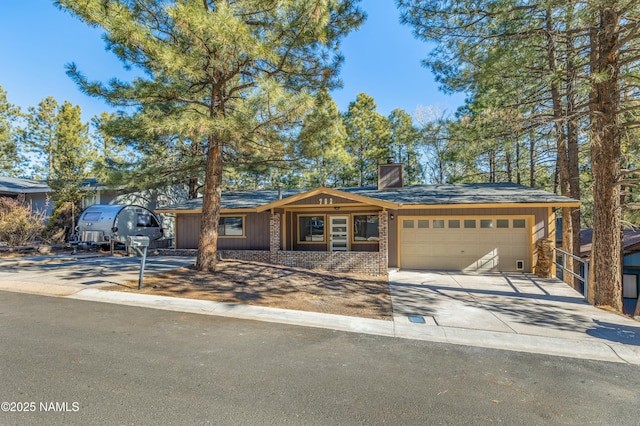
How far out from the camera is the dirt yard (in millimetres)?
6676

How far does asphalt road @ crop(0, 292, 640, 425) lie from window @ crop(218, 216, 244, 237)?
29.3ft

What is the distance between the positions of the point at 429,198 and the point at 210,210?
785cm

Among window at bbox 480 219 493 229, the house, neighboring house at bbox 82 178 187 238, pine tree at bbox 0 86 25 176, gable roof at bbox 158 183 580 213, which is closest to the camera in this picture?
gable roof at bbox 158 183 580 213

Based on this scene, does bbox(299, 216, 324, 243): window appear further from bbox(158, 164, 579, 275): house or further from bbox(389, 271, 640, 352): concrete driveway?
bbox(389, 271, 640, 352): concrete driveway

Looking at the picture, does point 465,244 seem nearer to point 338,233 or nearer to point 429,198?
point 429,198

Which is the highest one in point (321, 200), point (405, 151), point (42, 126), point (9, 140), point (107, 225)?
point (42, 126)

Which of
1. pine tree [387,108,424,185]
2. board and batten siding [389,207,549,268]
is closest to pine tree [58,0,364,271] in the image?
board and batten siding [389,207,549,268]

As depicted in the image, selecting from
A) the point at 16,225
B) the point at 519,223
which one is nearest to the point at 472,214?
the point at 519,223

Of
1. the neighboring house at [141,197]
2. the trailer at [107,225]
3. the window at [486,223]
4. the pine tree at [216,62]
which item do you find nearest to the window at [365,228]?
the window at [486,223]

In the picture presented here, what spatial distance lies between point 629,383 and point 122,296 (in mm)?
8351

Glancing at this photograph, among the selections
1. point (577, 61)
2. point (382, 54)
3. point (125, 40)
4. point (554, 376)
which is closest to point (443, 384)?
point (554, 376)

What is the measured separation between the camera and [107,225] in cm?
1470

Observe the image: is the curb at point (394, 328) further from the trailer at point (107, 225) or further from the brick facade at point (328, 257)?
the trailer at point (107, 225)

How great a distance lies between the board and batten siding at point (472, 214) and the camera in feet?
35.7
